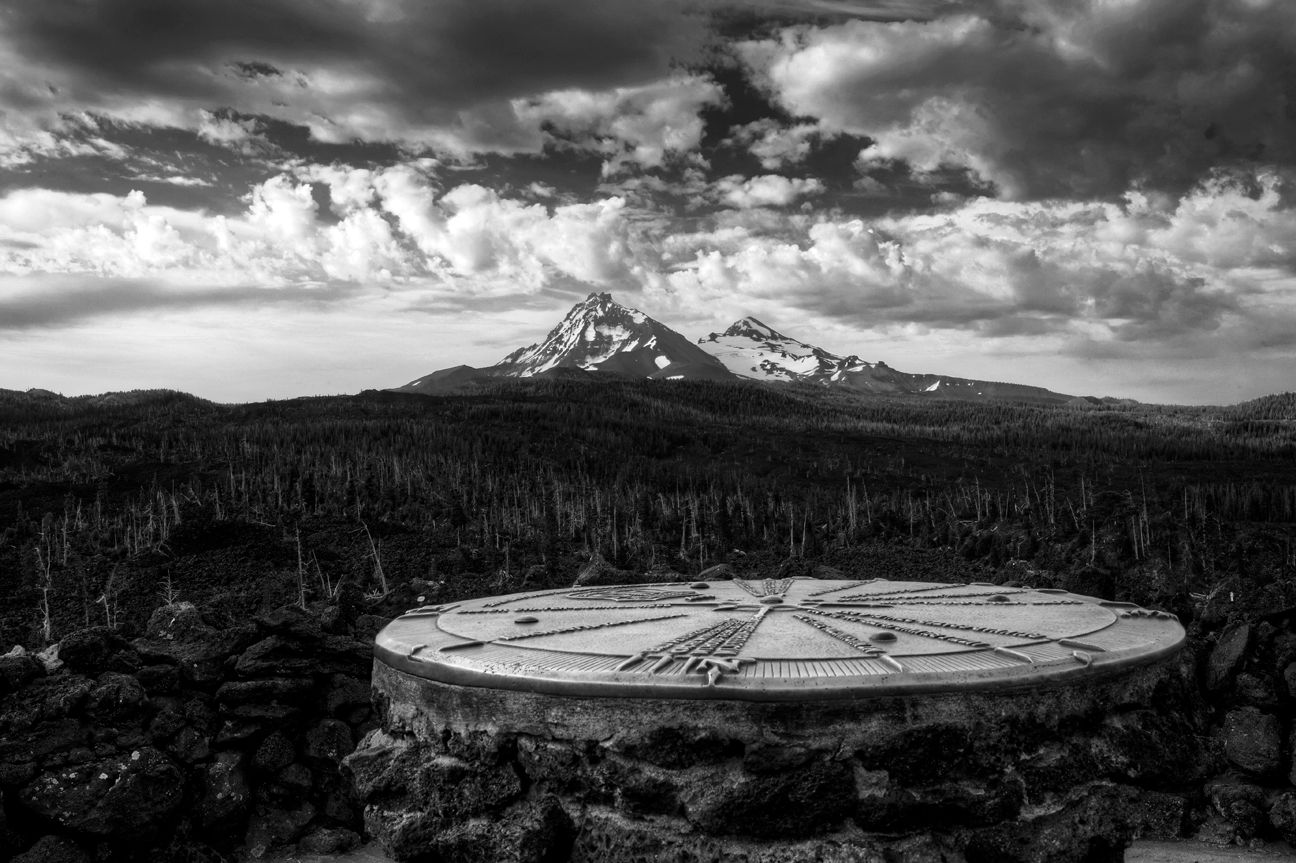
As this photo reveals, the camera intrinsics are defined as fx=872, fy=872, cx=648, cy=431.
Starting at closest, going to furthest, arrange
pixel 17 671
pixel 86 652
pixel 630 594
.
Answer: pixel 17 671 → pixel 86 652 → pixel 630 594

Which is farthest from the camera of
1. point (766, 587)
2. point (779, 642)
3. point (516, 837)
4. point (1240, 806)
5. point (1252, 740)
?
point (766, 587)

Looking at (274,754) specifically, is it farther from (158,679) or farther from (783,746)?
(783,746)

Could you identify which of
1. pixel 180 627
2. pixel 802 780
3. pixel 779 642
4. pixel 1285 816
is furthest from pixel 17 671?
pixel 1285 816

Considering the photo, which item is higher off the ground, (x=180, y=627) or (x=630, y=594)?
(x=630, y=594)

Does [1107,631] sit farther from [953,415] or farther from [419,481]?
[953,415]

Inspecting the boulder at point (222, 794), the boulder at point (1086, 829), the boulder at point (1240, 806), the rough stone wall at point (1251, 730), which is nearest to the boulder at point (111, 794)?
the boulder at point (222, 794)

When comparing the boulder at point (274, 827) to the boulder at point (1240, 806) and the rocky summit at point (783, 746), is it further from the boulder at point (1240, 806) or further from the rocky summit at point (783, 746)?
the boulder at point (1240, 806)

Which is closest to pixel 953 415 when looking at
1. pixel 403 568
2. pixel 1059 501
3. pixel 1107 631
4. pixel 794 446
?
pixel 794 446
